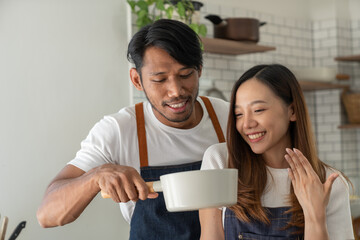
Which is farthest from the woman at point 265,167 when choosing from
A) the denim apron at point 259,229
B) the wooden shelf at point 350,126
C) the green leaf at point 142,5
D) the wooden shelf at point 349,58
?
the wooden shelf at point 349,58

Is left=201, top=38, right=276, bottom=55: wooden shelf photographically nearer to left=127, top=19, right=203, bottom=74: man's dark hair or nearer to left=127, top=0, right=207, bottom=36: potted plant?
left=127, top=0, right=207, bottom=36: potted plant

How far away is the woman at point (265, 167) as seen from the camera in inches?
72.0

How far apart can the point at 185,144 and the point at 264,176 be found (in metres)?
0.33

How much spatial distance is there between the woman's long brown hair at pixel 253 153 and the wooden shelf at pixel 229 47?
197 centimetres

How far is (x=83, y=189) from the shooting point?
157 centimetres

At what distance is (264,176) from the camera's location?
1939 millimetres

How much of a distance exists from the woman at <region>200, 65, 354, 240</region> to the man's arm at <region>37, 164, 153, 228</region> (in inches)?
17.9

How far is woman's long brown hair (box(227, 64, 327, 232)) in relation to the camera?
1.87m

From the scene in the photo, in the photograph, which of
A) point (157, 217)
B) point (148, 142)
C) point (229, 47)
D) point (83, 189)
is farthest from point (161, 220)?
point (229, 47)

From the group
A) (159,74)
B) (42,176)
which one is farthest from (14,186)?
(159,74)

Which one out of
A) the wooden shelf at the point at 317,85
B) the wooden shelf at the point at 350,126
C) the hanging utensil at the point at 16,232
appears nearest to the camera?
the hanging utensil at the point at 16,232

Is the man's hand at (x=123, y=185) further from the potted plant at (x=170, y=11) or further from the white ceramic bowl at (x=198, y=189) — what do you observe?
the potted plant at (x=170, y=11)

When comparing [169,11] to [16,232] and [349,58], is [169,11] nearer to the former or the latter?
[16,232]

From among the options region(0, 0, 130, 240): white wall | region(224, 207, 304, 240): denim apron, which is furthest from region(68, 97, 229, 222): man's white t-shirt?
region(0, 0, 130, 240): white wall
